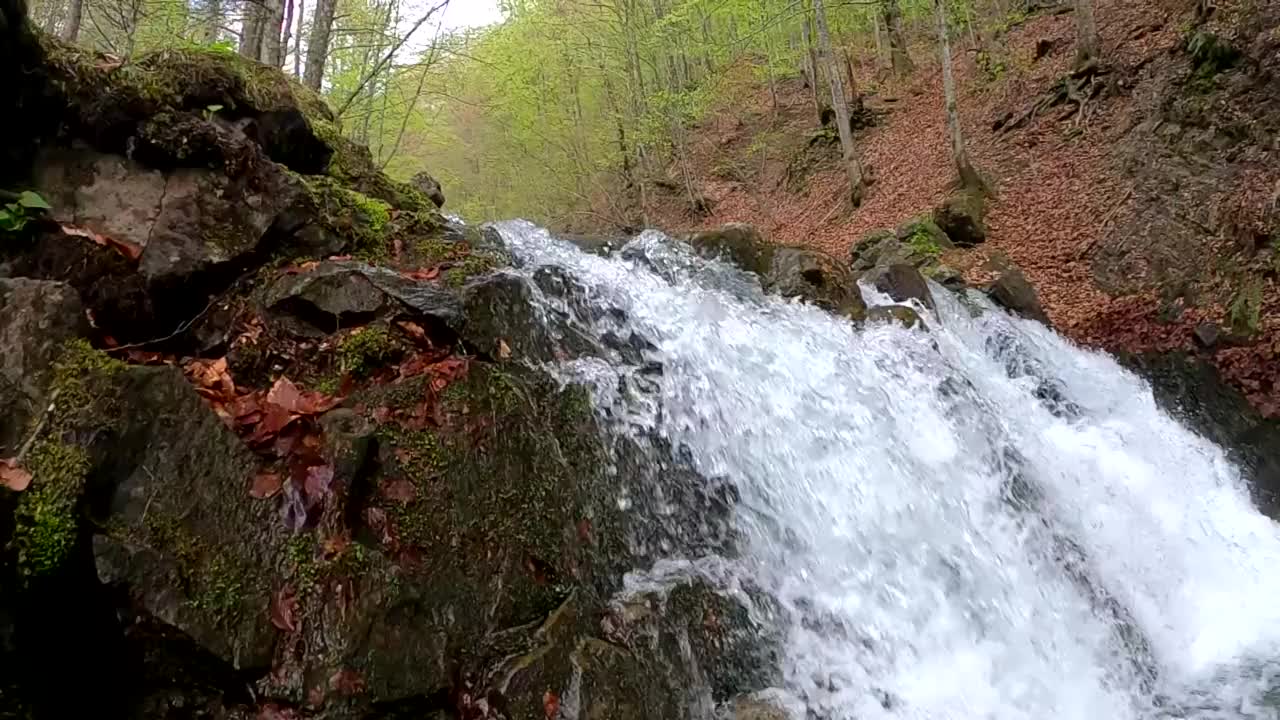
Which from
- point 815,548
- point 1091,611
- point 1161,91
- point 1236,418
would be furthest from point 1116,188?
point 815,548

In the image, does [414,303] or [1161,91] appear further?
[1161,91]

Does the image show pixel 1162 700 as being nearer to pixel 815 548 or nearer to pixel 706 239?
pixel 815 548

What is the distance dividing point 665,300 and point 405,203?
6.93 feet

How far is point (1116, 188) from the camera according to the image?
11.0m

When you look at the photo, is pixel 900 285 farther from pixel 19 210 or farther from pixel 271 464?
pixel 19 210

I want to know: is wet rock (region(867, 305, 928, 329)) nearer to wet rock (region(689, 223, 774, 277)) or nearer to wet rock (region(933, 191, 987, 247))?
wet rock (region(689, 223, 774, 277))

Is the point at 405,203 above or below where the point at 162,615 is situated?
above

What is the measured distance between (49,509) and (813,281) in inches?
265

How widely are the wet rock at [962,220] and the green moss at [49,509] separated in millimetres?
11306

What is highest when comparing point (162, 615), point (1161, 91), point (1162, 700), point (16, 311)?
point (1161, 91)

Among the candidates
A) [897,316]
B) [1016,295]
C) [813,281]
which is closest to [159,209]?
[813,281]

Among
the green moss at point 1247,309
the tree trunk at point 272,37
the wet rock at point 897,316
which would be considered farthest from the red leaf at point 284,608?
the green moss at point 1247,309

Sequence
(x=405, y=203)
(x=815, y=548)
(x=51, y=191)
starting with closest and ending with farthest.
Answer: (x=51, y=191) < (x=815, y=548) < (x=405, y=203)

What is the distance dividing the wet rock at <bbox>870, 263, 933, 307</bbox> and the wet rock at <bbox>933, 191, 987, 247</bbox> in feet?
11.0
